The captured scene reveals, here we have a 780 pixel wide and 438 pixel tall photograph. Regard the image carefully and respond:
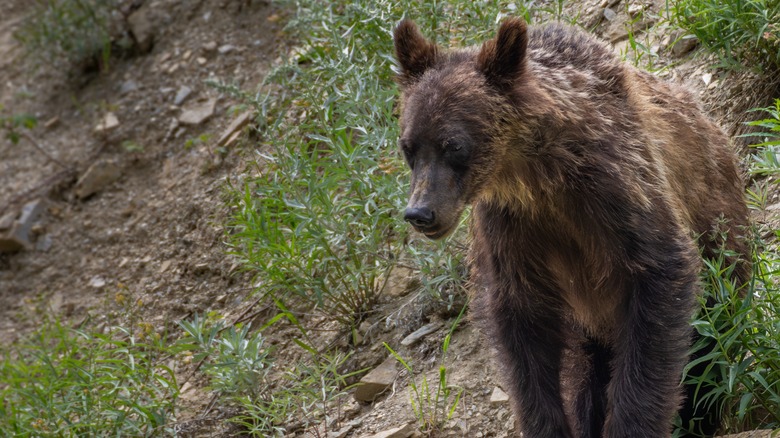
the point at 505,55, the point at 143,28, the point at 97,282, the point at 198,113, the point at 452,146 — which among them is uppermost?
the point at 505,55

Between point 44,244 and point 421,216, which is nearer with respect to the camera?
point 421,216

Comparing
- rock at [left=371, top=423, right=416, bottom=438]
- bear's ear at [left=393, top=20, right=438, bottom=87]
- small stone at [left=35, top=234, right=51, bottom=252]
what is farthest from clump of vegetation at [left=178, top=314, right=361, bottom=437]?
small stone at [left=35, top=234, right=51, bottom=252]

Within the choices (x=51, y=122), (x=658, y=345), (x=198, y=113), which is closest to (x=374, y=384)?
(x=658, y=345)

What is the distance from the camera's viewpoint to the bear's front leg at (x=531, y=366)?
3.87 meters

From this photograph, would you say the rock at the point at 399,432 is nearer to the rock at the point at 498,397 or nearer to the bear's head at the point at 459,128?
the rock at the point at 498,397

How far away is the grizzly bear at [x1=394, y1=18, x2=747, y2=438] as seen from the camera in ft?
11.9

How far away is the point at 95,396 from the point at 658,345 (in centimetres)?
295

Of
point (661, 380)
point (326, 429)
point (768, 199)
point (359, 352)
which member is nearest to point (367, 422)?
point (326, 429)

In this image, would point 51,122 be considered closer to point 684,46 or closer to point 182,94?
point 182,94

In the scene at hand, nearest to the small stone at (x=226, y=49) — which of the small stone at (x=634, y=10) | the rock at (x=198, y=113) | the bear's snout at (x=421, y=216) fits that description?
the rock at (x=198, y=113)

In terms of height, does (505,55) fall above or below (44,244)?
above

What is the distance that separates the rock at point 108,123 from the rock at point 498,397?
4.75 meters

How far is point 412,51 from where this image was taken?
395cm

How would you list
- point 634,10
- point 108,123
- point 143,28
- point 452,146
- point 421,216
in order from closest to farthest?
point 421,216 < point 452,146 < point 634,10 < point 108,123 < point 143,28
